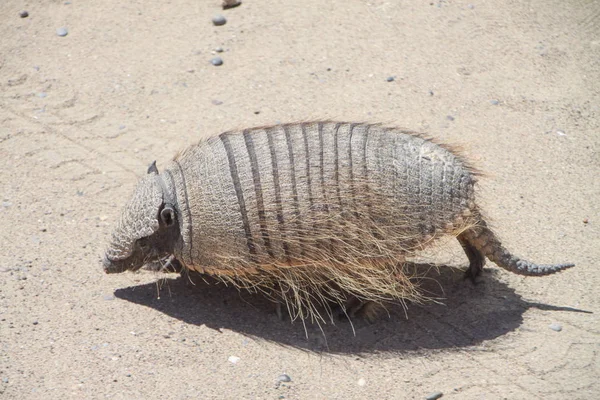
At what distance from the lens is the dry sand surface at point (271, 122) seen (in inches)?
186

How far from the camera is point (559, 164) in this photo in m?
6.82

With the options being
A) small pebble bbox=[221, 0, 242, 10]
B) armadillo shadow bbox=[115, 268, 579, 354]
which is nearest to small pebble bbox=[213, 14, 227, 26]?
small pebble bbox=[221, 0, 242, 10]

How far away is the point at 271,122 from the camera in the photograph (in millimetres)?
7148

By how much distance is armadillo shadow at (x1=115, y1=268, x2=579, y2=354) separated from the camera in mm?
5102

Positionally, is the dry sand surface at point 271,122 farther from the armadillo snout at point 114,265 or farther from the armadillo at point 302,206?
the armadillo at point 302,206

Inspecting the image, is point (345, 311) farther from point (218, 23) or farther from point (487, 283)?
point (218, 23)

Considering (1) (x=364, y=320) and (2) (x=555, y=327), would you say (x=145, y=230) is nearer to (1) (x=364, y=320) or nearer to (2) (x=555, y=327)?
(1) (x=364, y=320)

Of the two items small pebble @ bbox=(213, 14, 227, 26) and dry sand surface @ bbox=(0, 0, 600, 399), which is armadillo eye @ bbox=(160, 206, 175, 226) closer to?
dry sand surface @ bbox=(0, 0, 600, 399)

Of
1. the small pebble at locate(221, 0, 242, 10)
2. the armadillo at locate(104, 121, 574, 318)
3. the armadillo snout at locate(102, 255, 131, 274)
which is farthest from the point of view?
the small pebble at locate(221, 0, 242, 10)

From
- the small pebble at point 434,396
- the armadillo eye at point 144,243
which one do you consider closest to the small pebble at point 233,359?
the armadillo eye at point 144,243

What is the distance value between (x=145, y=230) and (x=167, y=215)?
18 cm

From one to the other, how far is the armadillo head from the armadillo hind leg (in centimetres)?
215

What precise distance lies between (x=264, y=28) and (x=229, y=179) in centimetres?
407

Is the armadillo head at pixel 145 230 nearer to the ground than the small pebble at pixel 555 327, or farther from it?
farther from it
